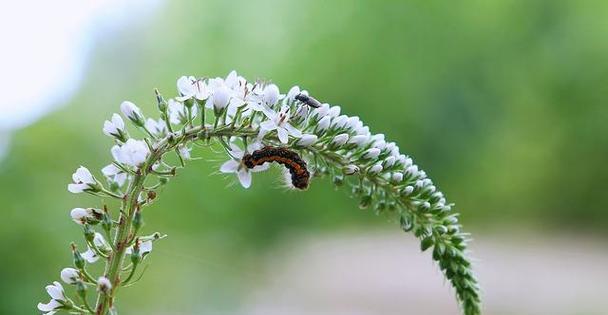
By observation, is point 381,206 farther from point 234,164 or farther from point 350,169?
point 234,164

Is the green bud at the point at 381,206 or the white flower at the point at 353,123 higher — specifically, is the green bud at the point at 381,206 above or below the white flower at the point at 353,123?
below

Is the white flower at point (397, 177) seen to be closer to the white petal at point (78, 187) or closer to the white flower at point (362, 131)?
the white flower at point (362, 131)

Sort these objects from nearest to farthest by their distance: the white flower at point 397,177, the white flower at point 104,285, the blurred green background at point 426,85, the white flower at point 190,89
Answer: the white flower at point 104,285
the white flower at point 190,89
the white flower at point 397,177
the blurred green background at point 426,85

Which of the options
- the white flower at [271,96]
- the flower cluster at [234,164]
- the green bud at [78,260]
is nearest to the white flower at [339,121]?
the flower cluster at [234,164]

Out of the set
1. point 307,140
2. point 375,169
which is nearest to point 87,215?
point 307,140

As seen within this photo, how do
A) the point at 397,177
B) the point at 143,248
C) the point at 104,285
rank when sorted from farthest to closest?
the point at 397,177
the point at 143,248
the point at 104,285

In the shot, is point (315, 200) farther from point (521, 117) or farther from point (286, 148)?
point (286, 148)

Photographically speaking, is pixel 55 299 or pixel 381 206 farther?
pixel 381 206
